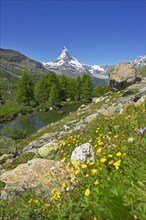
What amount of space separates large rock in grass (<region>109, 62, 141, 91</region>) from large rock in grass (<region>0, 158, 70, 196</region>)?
38.9 m

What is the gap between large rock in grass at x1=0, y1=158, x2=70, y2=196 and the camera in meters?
5.45

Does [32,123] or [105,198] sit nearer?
[105,198]

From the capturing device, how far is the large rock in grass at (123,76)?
44156 millimetres

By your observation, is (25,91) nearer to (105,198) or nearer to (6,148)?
(6,148)

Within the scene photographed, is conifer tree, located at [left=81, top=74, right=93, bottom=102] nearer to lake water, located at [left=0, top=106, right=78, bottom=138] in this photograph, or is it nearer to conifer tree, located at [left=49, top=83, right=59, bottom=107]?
conifer tree, located at [left=49, top=83, right=59, bottom=107]

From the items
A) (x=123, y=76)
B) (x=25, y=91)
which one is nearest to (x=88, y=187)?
(x=123, y=76)

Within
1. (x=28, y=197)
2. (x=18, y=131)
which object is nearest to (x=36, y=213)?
(x=28, y=197)

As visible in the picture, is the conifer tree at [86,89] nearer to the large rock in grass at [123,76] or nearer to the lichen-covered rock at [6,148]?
the large rock in grass at [123,76]

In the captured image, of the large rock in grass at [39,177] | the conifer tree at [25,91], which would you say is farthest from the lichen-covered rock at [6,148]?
the conifer tree at [25,91]

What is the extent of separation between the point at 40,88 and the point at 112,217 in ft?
300

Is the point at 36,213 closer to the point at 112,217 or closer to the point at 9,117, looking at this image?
the point at 112,217

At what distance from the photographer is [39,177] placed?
6.20 m

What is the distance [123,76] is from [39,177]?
40.7 m

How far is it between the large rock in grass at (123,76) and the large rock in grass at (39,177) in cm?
3895
